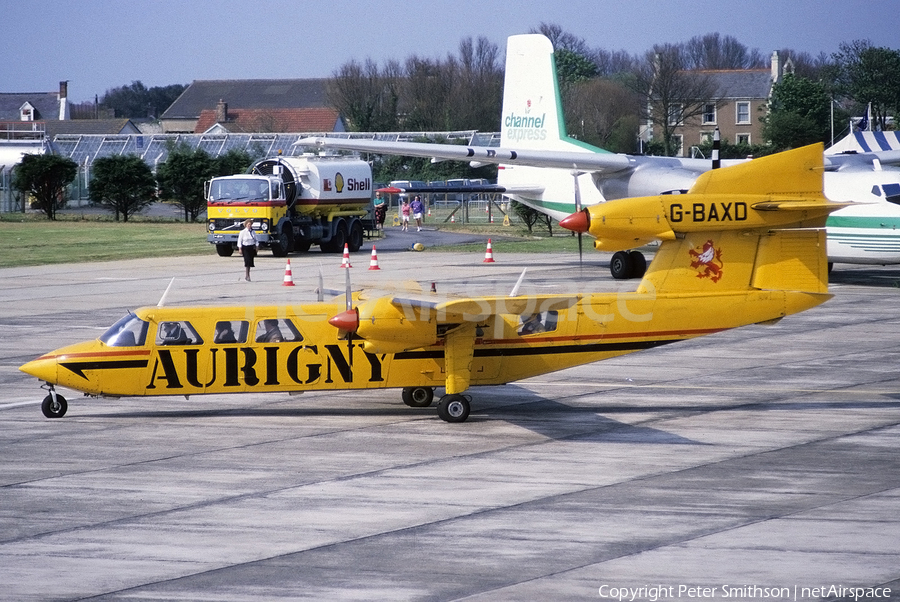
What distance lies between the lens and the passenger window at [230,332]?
16047 mm

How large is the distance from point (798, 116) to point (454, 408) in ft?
220

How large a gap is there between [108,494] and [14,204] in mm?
65735

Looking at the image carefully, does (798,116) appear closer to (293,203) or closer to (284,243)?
(293,203)

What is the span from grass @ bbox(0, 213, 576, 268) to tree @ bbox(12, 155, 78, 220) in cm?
112

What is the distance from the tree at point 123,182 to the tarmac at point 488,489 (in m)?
42.4

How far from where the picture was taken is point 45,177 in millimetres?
64250

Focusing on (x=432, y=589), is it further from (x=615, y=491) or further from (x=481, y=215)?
(x=481, y=215)

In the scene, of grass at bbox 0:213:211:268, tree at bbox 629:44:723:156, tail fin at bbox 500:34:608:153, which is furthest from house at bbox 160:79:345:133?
tail fin at bbox 500:34:608:153

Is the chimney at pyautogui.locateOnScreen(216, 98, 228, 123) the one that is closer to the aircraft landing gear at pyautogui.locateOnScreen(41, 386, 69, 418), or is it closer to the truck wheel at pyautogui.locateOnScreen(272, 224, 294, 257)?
the truck wheel at pyautogui.locateOnScreen(272, 224, 294, 257)

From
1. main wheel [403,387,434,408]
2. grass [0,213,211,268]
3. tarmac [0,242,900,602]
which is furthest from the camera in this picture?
grass [0,213,211,268]

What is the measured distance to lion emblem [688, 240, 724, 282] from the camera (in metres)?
16.2

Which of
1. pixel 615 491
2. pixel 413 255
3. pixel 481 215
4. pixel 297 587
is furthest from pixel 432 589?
pixel 481 215

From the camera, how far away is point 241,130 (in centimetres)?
11656

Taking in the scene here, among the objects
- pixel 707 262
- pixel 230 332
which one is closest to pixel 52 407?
pixel 230 332
